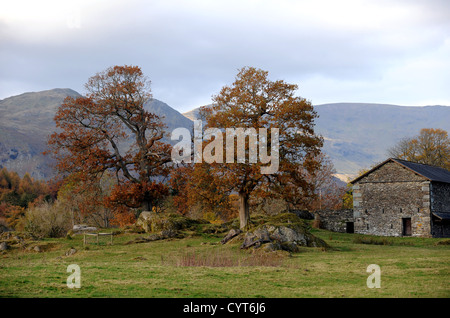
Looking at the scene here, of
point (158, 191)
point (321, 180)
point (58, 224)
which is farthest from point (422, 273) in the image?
point (321, 180)

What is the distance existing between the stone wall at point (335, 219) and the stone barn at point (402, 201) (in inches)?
67.2

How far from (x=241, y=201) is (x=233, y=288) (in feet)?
74.2

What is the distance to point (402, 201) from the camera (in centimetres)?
4638

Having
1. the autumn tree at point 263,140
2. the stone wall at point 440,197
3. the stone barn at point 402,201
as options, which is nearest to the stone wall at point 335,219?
the stone barn at point 402,201

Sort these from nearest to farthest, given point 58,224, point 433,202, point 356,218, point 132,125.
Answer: point 58,224 → point 132,125 → point 433,202 → point 356,218

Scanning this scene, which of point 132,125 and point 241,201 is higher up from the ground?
point 132,125

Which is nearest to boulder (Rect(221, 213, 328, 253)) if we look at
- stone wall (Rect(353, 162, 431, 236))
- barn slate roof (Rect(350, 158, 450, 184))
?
stone wall (Rect(353, 162, 431, 236))

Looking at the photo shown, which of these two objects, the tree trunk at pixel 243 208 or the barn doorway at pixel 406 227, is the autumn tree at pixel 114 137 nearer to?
the tree trunk at pixel 243 208

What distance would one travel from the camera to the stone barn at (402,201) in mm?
44938

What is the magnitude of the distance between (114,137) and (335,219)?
25.5 meters

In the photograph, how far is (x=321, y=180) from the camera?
6950 cm

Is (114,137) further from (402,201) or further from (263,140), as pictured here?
(402,201)

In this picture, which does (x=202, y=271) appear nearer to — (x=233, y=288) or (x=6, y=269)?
(x=233, y=288)

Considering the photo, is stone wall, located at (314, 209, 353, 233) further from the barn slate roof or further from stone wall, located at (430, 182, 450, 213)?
stone wall, located at (430, 182, 450, 213)
